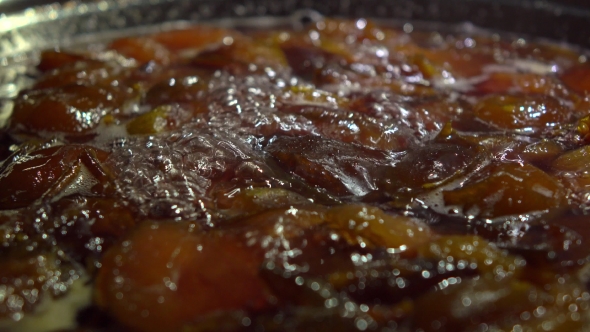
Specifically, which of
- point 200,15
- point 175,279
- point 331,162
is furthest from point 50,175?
point 200,15

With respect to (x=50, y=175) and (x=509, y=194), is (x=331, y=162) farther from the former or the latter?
(x=50, y=175)

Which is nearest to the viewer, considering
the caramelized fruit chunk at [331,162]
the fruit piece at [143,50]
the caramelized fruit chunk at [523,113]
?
the caramelized fruit chunk at [331,162]

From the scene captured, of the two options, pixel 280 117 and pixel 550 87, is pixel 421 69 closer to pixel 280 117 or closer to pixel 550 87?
pixel 550 87

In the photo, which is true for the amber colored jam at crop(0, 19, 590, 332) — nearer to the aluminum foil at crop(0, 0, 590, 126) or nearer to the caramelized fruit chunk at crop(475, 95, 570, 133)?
the caramelized fruit chunk at crop(475, 95, 570, 133)

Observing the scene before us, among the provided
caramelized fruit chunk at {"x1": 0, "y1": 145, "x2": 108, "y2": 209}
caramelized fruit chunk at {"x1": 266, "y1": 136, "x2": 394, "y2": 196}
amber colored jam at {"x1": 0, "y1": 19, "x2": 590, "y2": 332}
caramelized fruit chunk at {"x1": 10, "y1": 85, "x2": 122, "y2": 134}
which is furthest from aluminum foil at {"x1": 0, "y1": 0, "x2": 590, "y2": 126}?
caramelized fruit chunk at {"x1": 266, "y1": 136, "x2": 394, "y2": 196}

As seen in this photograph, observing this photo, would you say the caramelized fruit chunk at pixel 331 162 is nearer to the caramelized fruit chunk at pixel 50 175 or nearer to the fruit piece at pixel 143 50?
the caramelized fruit chunk at pixel 50 175

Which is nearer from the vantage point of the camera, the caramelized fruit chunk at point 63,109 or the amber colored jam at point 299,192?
the amber colored jam at point 299,192

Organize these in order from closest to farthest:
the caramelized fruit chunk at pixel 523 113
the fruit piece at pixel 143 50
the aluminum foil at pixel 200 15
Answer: the caramelized fruit chunk at pixel 523 113 < the fruit piece at pixel 143 50 < the aluminum foil at pixel 200 15

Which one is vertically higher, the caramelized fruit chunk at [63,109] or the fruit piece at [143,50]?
the caramelized fruit chunk at [63,109]

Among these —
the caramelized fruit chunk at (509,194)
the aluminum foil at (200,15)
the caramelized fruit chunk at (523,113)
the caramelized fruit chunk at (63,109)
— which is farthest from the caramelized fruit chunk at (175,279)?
the aluminum foil at (200,15)
